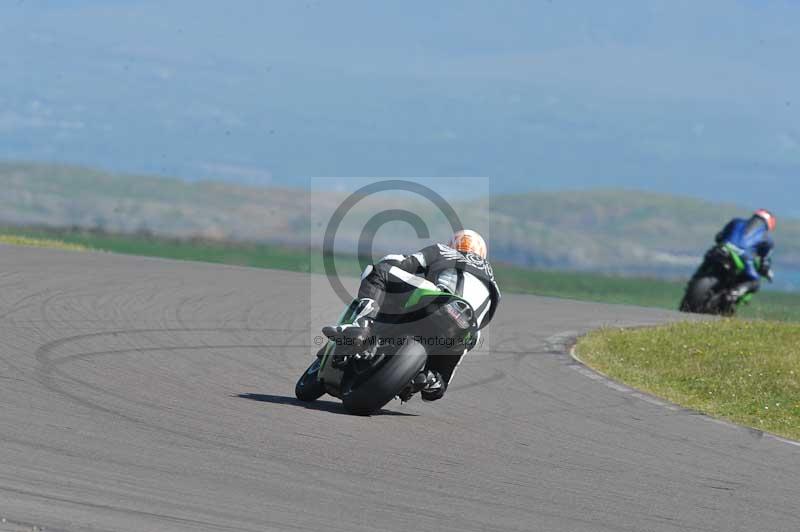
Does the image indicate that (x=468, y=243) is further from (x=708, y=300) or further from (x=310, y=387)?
(x=708, y=300)

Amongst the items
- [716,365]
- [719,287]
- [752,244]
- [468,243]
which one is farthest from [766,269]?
[468,243]

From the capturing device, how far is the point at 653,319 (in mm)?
21953

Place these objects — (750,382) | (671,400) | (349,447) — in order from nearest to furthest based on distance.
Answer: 1. (349,447)
2. (671,400)
3. (750,382)

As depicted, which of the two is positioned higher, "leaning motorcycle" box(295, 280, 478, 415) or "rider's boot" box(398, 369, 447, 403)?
"leaning motorcycle" box(295, 280, 478, 415)

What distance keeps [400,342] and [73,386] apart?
240cm

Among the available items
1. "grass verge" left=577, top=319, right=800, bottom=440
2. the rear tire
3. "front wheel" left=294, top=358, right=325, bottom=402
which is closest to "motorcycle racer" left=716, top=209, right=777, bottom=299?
"grass verge" left=577, top=319, right=800, bottom=440

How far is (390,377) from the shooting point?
9.83m

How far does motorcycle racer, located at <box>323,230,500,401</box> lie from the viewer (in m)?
9.96

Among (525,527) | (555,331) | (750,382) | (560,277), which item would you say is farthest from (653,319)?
(560,277)

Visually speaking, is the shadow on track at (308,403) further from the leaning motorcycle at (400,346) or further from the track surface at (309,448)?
the leaning motorcycle at (400,346)

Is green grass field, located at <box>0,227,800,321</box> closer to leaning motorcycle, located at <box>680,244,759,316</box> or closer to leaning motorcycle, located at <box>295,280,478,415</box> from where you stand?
leaning motorcycle, located at <box>680,244,759,316</box>

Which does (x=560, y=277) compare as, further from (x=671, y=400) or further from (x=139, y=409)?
(x=139, y=409)

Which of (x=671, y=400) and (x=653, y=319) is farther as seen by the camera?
(x=653, y=319)

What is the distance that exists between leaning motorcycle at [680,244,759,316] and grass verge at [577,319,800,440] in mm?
4803
